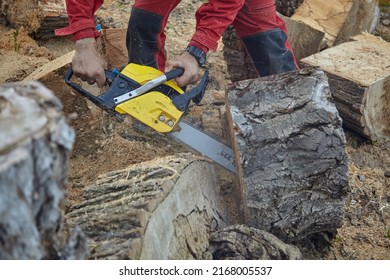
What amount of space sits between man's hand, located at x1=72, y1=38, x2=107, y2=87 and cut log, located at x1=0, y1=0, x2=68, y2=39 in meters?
1.32

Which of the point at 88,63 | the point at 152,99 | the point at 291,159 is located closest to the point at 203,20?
the point at 152,99

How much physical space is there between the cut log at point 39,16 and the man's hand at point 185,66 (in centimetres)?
158

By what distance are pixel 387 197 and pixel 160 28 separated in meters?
1.39

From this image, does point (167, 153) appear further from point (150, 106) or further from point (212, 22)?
point (212, 22)

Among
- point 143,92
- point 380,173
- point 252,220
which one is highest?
point 143,92

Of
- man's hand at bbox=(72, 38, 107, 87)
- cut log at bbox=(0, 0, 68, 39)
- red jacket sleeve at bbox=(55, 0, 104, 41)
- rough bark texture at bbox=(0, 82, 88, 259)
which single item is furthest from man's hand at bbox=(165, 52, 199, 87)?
cut log at bbox=(0, 0, 68, 39)

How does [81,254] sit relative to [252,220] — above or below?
above

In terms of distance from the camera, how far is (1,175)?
3.02 feet

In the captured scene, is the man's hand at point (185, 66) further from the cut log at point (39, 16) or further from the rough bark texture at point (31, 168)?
the cut log at point (39, 16)

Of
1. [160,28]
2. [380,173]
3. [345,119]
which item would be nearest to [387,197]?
[380,173]

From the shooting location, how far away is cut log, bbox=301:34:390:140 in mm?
2859

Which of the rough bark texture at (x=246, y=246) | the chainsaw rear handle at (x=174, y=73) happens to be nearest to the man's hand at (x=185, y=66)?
the chainsaw rear handle at (x=174, y=73)

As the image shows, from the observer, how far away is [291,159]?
2.05 meters
